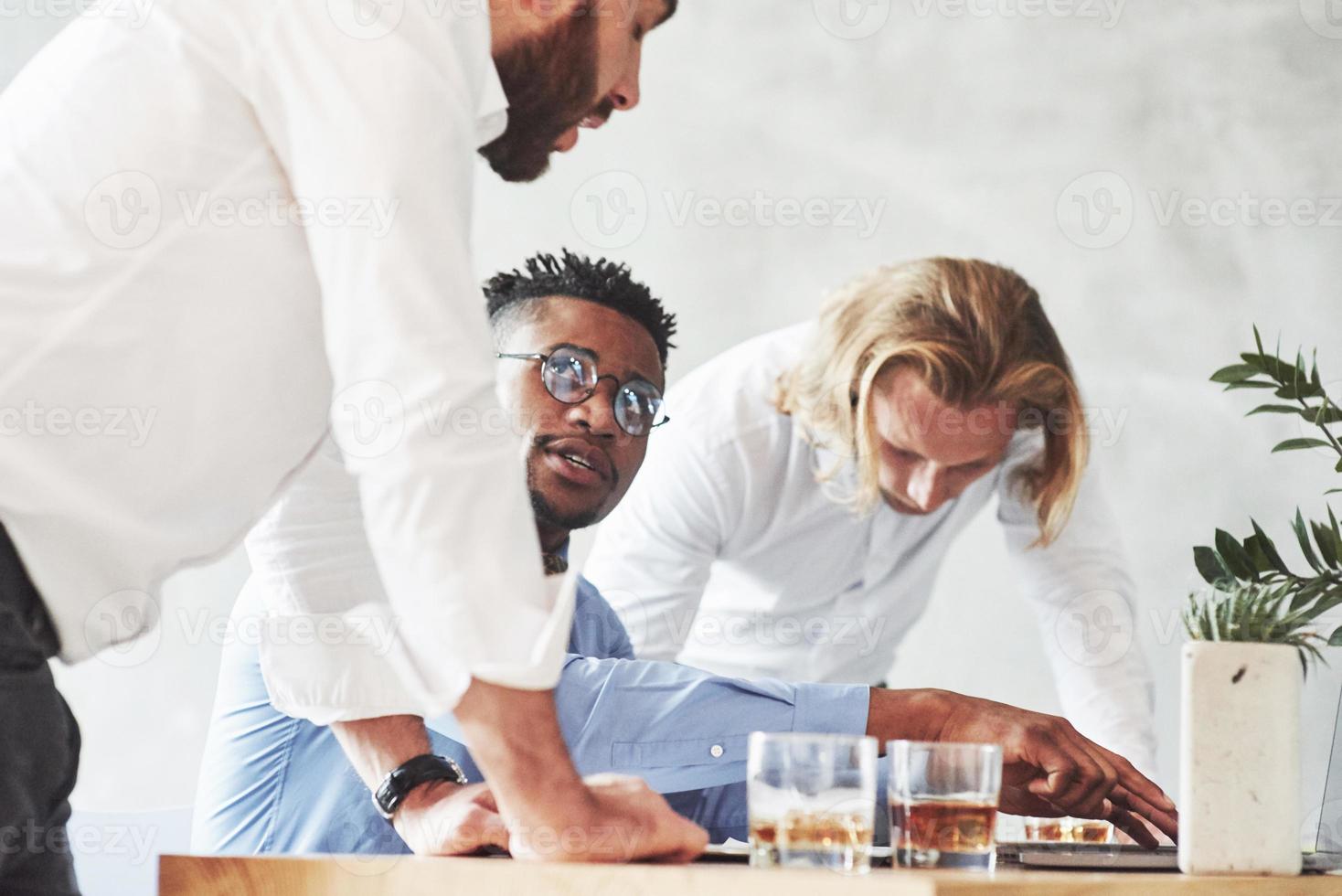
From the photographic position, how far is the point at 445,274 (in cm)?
64

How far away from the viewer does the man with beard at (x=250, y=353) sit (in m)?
0.61

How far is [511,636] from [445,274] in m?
0.16

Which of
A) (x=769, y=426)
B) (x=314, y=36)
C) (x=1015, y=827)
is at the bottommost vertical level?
(x=1015, y=827)

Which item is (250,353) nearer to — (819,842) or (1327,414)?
(819,842)

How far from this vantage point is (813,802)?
614mm

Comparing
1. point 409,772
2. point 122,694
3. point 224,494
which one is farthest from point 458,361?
point 122,694

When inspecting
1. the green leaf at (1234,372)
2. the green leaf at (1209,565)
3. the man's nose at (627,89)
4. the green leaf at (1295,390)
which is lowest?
the green leaf at (1209,565)

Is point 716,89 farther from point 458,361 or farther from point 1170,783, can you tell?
point 458,361

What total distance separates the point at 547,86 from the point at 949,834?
488 mm
